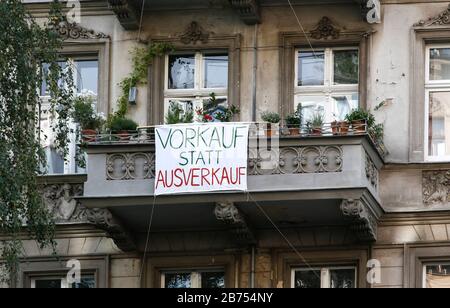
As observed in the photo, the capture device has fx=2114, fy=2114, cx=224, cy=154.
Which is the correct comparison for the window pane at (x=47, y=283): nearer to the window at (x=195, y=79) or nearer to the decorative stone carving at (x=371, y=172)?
the window at (x=195, y=79)

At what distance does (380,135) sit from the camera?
3438 centimetres

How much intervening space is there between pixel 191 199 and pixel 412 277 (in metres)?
3.83

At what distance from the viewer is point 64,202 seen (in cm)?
3525

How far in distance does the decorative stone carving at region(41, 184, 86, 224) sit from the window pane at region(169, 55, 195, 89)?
2.39 meters

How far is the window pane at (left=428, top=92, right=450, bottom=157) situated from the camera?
34653 millimetres

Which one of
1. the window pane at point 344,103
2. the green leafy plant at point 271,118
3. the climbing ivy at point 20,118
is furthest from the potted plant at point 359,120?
the climbing ivy at point 20,118

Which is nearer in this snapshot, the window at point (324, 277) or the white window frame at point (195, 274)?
the window at point (324, 277)

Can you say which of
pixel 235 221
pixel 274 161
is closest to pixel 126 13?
pixel 274 161

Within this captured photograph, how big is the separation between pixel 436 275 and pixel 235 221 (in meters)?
3.44

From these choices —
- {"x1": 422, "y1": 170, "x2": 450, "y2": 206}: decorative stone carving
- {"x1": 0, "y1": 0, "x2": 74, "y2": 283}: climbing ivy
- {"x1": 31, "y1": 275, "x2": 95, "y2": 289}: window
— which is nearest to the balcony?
{"x1": 422, "y1": 170, "x2": 450, "y2": 206}: decorative stone carving

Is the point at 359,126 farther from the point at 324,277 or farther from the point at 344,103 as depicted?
the point at 324,277

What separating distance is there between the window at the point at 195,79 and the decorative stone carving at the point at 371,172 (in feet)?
9.69

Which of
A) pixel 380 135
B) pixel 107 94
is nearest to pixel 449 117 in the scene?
pixel 380 135

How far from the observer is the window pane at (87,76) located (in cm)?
3591
